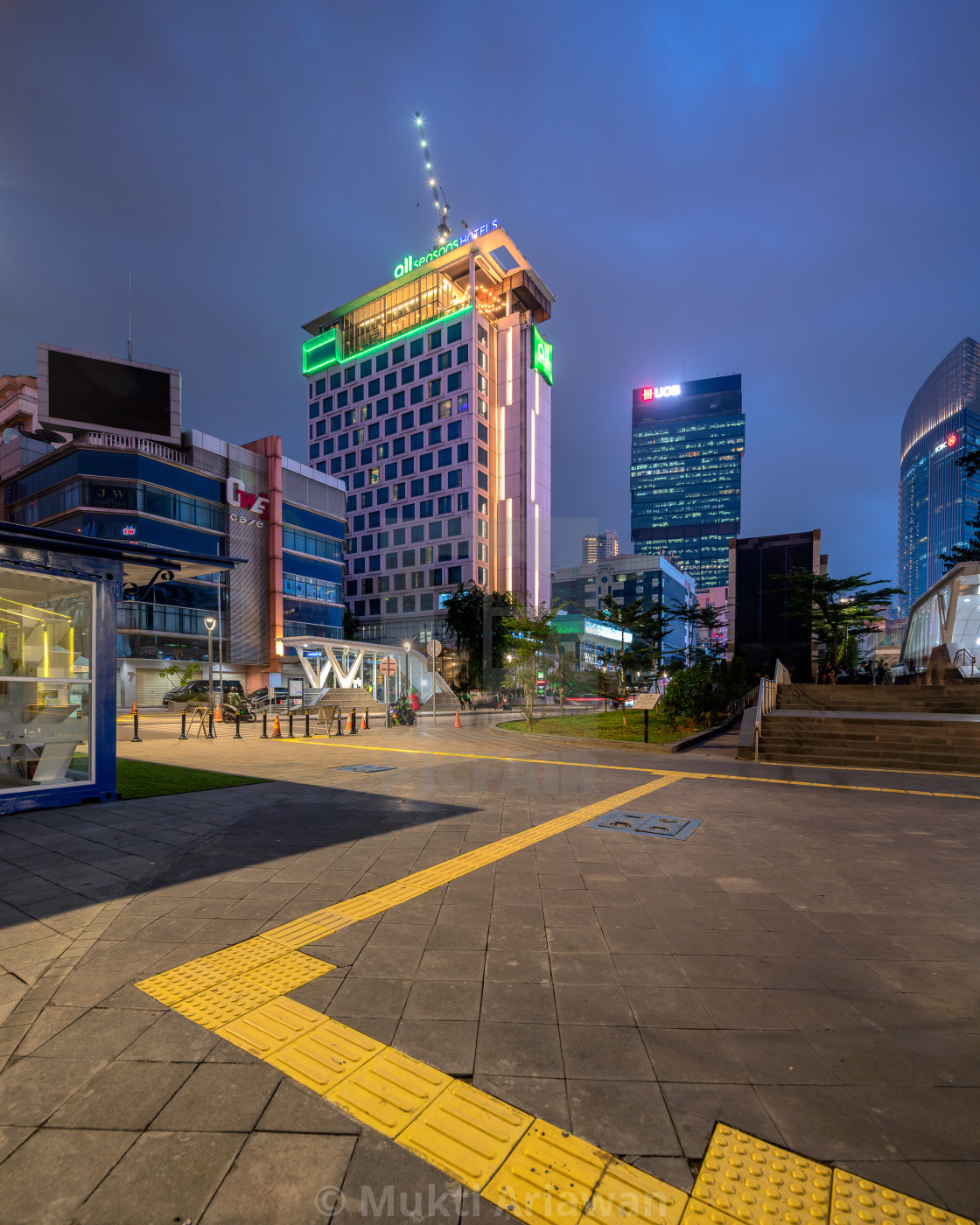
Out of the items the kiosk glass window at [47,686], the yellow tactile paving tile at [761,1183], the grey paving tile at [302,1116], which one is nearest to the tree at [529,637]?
the kiosk glass window at [47,686]

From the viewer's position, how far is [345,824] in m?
7.39

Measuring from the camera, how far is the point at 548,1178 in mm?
2092

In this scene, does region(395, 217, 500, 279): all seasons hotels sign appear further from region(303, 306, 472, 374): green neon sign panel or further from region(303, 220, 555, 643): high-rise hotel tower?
region(303, 306, 472, 374): green neon sign panel

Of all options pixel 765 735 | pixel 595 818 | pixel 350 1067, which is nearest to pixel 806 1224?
pixel 350 1067

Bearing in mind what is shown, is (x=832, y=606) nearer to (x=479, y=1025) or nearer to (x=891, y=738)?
(x=891, y=738)

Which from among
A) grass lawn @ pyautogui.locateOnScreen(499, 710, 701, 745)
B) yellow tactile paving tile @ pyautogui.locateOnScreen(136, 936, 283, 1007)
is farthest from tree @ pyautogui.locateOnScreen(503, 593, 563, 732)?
yellow tactile paving tile @ pyautogui.locateOnScreen(136, 936, 283, 1007)

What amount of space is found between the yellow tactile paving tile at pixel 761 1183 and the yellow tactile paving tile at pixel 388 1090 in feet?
3.79

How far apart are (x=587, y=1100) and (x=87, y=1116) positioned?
7.10 ft

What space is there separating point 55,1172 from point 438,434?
74.7 metres

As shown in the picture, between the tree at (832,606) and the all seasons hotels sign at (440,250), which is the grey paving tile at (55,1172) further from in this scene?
the all seasons hotels sign at (440,250)

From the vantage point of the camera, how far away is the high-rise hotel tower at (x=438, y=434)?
231 ft

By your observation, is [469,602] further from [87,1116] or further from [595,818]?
[87,1116]

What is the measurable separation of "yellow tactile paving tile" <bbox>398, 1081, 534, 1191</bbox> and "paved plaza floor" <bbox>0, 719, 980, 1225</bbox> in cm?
1

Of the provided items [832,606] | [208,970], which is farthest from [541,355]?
[208,970]
